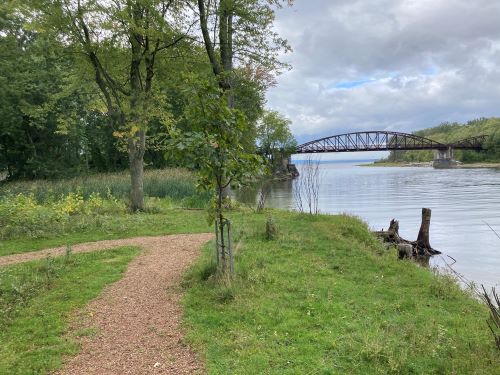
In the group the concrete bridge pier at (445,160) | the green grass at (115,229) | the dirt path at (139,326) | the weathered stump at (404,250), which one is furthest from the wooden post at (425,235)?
the concrete bridge pier at (445,160)

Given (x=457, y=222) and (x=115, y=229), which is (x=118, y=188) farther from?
(x=457, y=222)

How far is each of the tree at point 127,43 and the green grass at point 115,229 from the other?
1.96 m

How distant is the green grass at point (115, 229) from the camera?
1025 centimetres

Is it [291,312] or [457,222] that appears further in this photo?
[457,222]

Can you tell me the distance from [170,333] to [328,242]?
19.9 feet

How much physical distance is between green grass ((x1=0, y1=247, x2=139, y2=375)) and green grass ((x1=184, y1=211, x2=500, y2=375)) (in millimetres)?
1457

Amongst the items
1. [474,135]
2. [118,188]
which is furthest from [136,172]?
[474,135]

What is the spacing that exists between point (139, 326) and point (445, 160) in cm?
9567

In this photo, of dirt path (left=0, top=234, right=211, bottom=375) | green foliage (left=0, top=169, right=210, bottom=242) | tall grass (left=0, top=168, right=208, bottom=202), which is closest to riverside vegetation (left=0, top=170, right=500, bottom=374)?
dirt path (left=0, top=234, right=211, bottom=375)

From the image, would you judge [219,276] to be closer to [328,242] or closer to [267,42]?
[328,242]

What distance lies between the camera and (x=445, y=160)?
296 feet

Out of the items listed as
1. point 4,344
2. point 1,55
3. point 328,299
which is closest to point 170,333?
point 4,344

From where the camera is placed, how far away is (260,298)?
591 cm

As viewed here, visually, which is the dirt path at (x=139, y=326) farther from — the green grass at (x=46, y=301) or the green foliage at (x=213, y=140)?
the green foliage at (x=213, y=140)
